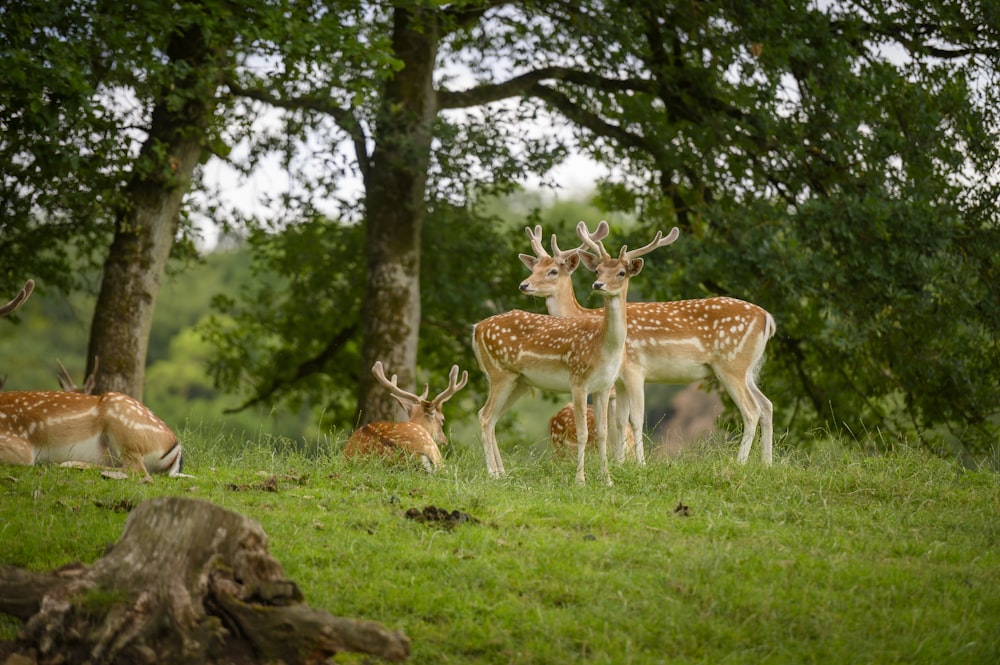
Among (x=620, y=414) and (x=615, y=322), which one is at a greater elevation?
(x=615, y=322)

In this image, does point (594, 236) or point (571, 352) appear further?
point (594, 236)

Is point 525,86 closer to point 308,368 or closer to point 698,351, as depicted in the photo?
point 308,368

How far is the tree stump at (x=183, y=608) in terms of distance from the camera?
466 cm

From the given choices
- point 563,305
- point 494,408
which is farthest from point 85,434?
point 563,305

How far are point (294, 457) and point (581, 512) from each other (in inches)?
98.1

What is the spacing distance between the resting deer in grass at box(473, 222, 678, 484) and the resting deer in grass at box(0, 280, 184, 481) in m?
2.23

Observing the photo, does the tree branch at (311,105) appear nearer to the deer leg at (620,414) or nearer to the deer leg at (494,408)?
the deer leg at (494,408)

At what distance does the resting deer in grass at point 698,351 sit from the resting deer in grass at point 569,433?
0.13 m

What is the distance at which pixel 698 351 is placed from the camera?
925 centimetres

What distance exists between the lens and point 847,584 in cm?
580

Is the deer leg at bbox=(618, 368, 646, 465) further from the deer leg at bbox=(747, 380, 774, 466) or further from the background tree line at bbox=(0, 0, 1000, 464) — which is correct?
the background tree line at bbox=(0, 0, 1000, 464)

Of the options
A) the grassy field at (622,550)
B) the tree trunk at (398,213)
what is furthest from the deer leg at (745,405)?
the tree trunk at (398,213)

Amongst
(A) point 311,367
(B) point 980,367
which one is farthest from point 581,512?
(A) point 311,367

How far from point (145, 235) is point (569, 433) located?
4964 mm
